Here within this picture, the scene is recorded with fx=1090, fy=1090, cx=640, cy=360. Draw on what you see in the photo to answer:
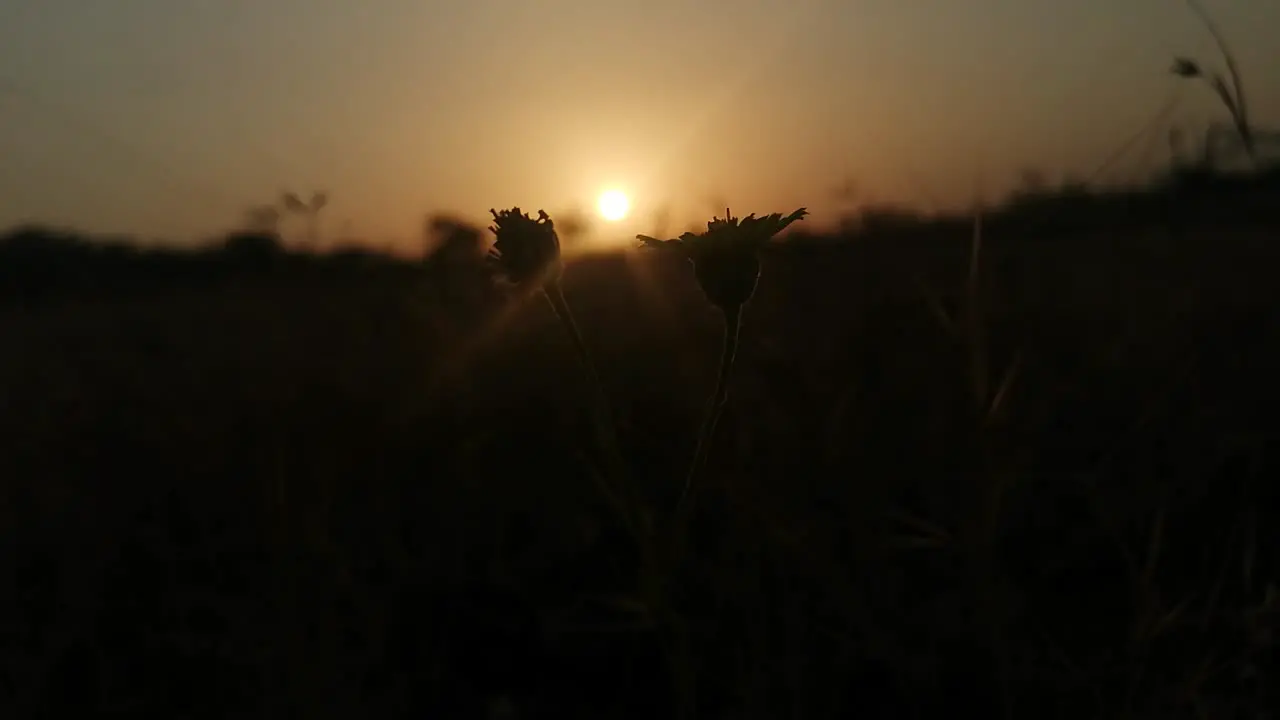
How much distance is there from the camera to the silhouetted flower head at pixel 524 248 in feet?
4.12

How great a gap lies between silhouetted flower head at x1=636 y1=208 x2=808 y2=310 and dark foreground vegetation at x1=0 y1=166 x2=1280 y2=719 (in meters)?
0.25

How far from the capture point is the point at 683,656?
111 cm

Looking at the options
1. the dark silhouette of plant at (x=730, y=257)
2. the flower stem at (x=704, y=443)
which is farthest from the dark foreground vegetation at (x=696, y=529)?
the dark silhouette of plant at (x=730, y=257)

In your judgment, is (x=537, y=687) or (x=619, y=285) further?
(x=619, y=285)

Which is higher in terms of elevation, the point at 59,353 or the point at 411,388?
the point at 59,353

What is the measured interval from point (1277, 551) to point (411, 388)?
209 centimetres

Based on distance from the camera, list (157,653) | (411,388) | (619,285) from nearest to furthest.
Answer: (157,653) < (411,388) < (619,285)

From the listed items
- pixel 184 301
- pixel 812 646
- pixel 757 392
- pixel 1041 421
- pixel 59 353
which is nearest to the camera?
pixel 812 646

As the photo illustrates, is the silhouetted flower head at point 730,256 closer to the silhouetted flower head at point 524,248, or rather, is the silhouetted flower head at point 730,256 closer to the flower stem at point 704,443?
the flower stem at point 704,443

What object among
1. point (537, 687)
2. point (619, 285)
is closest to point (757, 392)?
point (537, 687)

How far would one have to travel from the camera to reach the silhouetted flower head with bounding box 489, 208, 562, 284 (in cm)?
126

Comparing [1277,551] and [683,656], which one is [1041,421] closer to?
[1277,551]

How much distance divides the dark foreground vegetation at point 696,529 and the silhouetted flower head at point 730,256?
246 millimetres

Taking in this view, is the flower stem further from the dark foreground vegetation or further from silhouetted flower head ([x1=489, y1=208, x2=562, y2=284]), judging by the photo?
silhouetted flower head ([x1=489, y1=208, x2=562, y2=284])
